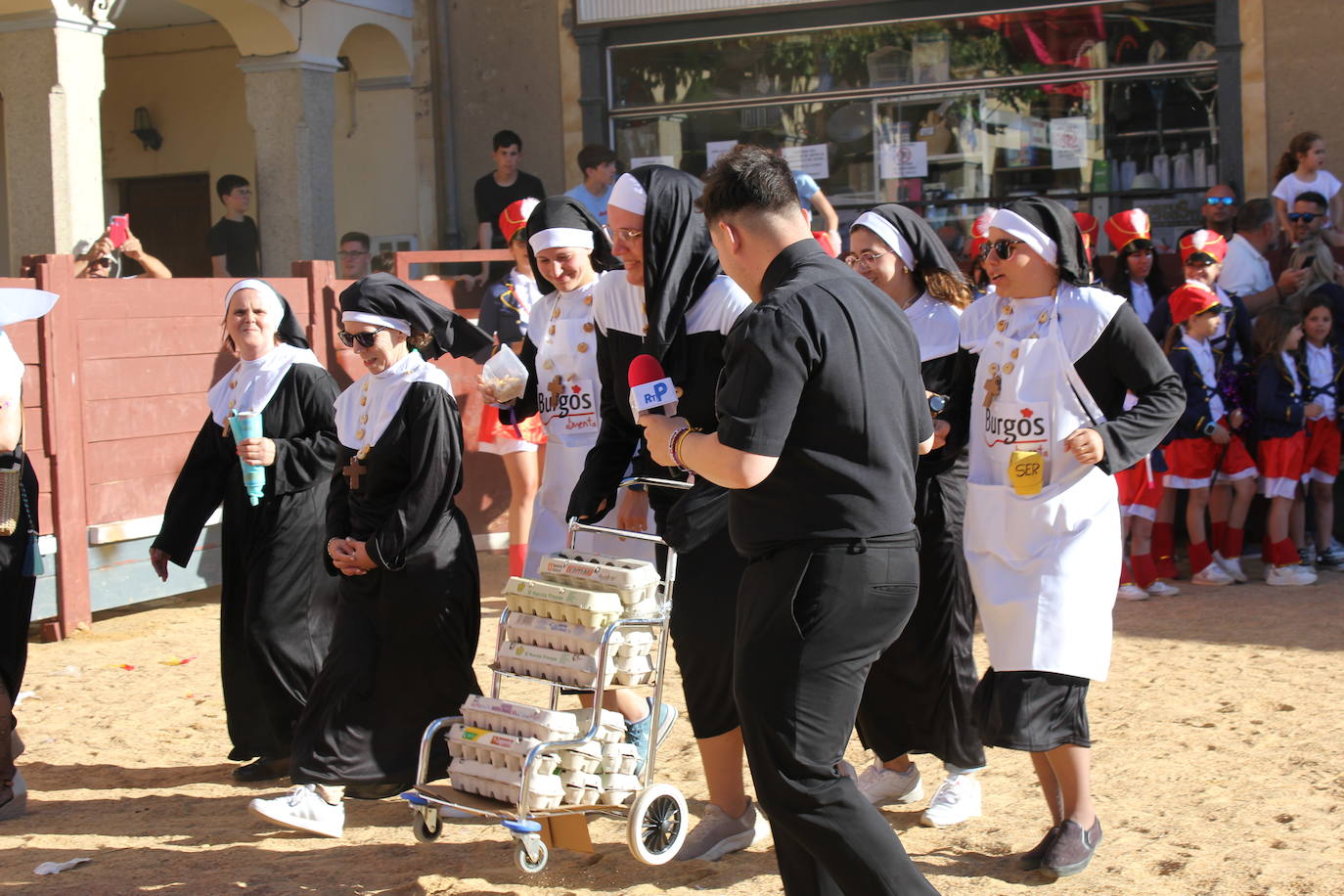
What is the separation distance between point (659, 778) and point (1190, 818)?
181 centimetres

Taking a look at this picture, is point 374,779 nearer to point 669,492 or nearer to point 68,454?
point 669,492

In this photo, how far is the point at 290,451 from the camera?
549 cm

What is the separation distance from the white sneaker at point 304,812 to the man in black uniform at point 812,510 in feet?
6.19

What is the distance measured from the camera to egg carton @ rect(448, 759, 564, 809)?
13.5ft

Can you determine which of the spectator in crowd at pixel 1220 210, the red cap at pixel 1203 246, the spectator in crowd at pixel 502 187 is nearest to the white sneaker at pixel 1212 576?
the red cap at pixel 1203 246

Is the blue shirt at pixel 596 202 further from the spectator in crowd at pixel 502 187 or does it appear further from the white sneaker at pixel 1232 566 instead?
the white sneaker at pixel 1232 566

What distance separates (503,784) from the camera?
419 cm

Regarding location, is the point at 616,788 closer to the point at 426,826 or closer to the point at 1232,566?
the point at 426,826

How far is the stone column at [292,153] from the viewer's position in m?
13.9

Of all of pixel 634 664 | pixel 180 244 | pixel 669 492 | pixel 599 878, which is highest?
pixel 180 244

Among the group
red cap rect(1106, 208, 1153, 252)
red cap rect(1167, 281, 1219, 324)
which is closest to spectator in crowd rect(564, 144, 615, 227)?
red cap rect(1106, 208, 1153, 252)

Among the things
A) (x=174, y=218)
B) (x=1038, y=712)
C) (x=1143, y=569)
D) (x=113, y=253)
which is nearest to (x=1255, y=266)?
(x=1143, y=569)

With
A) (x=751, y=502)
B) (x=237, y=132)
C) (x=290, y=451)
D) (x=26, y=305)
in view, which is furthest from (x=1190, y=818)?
(x=237, y=132)

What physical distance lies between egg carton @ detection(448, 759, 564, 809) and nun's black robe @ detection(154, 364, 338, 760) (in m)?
1.36
